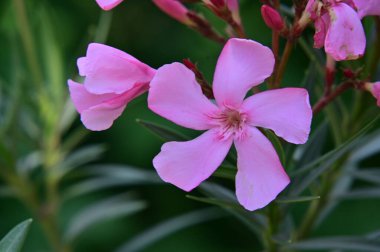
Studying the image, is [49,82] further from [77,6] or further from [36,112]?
[77,6]

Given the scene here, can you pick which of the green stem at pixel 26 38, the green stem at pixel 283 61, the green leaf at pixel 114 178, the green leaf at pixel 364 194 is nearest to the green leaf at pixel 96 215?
the green leaf at pixel 114 178

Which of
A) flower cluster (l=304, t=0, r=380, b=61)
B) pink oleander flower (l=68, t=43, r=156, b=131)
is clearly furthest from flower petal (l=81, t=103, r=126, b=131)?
flower cluster (l=304, t=0, r=380, b=61)

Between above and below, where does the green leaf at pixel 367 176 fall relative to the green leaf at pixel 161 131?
below

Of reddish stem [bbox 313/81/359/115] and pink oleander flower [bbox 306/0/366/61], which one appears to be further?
reddish stem [bbox 313/81/359/115]

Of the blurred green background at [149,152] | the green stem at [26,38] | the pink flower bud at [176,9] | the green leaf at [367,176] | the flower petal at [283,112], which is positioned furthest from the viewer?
the blurred green background at [149,152]

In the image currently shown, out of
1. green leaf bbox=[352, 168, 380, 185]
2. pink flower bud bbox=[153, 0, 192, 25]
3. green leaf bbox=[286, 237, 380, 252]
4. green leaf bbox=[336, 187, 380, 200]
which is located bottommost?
green leaf bbox=[336, 187, 380, 200]

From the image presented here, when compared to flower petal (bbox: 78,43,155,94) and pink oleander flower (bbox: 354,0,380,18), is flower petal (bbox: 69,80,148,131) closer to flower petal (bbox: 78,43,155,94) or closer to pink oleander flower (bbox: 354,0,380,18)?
flower petal (bbox: 78,43,155,94)

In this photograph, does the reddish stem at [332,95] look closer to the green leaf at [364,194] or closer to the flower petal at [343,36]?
the flower petal at [343,36]
